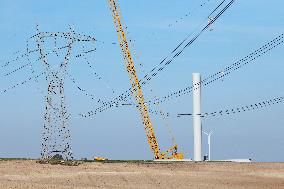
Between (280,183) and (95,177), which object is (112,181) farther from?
(280,183)

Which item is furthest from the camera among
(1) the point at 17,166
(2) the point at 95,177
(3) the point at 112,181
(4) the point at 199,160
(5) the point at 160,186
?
(4) the point at 199,160

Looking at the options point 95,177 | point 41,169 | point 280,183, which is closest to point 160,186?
point 95,177

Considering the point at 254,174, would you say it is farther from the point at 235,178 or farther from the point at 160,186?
the point at 160,186

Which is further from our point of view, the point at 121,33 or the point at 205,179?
the point at 121,33

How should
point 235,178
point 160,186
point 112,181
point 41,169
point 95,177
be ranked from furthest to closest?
point 41,169, point 235,178, point 95,177, point 112,181, point 160,186

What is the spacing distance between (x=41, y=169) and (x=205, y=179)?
26.8 m

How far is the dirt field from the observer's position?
218 ft

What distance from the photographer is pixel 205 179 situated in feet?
261

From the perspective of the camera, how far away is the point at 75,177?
251ft

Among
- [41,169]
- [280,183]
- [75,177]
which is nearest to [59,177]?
[75,177]

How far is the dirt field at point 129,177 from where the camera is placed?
6631 cm

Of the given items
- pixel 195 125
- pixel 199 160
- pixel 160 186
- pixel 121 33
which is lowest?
pixel 160 186

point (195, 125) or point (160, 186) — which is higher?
point (195, 125)

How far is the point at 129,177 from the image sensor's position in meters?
79.2
